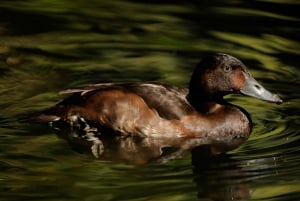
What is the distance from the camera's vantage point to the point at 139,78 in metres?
10.3

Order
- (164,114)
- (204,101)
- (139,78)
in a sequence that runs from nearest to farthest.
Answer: (164,114) < (204,101) < (139,78)

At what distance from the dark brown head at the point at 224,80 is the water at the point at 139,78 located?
0.29 metres

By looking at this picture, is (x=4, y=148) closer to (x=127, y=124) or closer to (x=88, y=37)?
(x=127, y=124)

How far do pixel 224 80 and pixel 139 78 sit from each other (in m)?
1.30

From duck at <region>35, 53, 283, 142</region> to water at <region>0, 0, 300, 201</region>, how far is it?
0.21m

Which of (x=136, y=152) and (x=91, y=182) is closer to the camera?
(x=91, y=182)

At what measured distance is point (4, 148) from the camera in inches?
332

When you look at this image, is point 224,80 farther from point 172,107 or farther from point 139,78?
point 139,78

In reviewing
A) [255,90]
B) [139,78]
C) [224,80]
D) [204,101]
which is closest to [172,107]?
[204,101]

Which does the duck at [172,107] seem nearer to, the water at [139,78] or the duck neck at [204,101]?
the duck neck at [204,101]

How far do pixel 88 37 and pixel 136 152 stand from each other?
300 cm

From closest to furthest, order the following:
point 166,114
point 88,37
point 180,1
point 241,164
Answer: point 241,164, point 166,114, point 88,37, point 180,1

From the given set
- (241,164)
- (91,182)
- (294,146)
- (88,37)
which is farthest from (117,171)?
(88,37)

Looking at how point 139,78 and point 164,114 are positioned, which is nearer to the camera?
point 164,114
